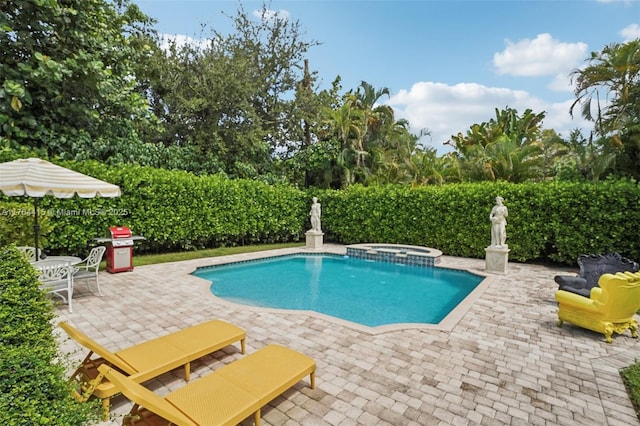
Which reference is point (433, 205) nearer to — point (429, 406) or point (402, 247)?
point (402, 247)

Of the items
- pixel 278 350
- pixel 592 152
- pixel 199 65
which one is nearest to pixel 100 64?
pixel 199 65

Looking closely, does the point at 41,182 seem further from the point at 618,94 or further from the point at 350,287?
the point at 618,94

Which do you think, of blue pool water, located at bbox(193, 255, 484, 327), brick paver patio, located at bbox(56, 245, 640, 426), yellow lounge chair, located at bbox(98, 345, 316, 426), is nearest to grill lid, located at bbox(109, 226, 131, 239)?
brick paver patio, located at bbox(56, 245, 640, 426)

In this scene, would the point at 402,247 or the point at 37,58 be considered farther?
the point at 402,247

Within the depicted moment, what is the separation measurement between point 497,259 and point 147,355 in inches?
427

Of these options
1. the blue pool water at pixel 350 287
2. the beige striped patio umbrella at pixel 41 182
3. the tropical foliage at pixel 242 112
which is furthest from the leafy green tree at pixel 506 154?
the beige striped patio umbrella at pixel 41 182

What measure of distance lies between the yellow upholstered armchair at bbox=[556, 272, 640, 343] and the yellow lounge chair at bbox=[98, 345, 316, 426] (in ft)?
16.5

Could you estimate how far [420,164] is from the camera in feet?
67.7

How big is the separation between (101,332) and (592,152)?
784 inches

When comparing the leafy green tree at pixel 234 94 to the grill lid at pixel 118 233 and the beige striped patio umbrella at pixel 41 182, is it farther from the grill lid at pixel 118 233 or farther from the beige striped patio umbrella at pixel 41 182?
the beige striped patio umbrella at pixel 41 182

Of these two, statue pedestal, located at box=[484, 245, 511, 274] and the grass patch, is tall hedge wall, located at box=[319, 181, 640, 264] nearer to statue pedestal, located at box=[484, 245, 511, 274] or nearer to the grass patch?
statue pedestal, located at box=[484, 245, 511, 274]

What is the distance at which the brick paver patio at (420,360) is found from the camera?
3475mm

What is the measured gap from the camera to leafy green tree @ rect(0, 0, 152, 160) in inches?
414

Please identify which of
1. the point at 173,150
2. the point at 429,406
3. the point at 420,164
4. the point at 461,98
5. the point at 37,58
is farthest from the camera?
the point at 461,98
